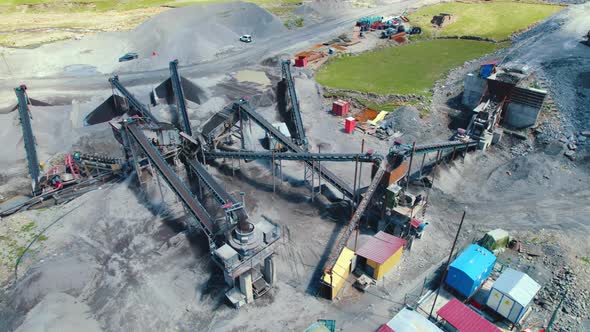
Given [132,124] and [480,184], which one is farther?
[480,184]

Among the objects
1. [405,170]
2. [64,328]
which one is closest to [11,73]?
[64,328]

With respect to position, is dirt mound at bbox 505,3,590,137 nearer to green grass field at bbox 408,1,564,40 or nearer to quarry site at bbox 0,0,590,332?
quarry site at bbox 0,0,590,332

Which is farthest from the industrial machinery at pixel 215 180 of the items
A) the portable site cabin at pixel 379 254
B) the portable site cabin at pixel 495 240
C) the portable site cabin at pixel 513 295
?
the portable site cabin at pixel 513 295

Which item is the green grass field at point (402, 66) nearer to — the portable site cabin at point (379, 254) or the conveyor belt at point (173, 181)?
the portable site cabin at point (379, 254)

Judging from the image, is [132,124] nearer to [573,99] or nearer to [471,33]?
[573,99]

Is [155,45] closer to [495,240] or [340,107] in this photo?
[340,107]

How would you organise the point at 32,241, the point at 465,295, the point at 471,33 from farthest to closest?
1. the point at 471,33
2. the point at 32,241
3. the point at 465,295

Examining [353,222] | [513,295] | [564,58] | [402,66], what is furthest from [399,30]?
[513,295]
